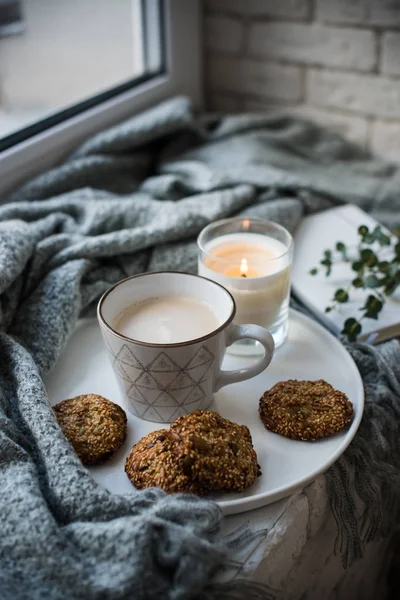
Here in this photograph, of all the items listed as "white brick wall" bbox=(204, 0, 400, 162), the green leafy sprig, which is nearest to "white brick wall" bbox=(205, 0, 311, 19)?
"white brick wall" bbox=(204, 0, 400, 162)

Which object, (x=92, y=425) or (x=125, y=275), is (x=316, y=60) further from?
(x=92, y=425)

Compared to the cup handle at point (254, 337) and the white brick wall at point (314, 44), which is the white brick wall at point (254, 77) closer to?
the white brick wall at point (314, 44)

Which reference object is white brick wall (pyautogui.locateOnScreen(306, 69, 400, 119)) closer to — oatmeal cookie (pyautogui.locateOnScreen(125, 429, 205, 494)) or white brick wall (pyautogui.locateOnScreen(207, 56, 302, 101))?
white brick wall (pyautogui.locateOnScreen(207, 56, 302, 101))

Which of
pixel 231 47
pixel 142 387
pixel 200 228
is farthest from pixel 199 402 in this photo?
pixel 231 47

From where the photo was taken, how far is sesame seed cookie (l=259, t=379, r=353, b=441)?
0.59 m

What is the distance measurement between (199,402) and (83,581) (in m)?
0.20

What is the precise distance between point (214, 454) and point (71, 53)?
0.92m

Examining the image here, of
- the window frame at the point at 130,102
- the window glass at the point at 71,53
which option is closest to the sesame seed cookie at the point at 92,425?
the window frame at the point at 130,102

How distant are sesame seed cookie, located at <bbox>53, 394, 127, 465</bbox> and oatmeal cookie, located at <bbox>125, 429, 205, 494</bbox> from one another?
0.08 ft

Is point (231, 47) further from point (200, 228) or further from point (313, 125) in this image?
point (200, 228)

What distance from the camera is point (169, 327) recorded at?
61cm

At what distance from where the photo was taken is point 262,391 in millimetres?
653

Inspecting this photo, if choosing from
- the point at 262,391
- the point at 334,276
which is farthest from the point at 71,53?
the point at 262,391

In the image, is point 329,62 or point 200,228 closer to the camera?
point 200,228
